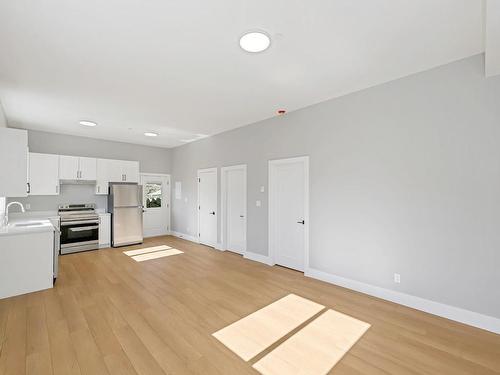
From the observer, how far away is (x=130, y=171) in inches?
263

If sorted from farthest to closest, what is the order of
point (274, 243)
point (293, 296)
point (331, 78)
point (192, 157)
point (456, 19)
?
point (192, 157), point (274, 243), point (293, 296), point (331, 78), point (456, 19)

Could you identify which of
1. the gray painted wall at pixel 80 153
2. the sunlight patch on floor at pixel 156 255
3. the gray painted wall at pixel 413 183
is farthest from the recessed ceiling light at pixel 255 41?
the gray painted wall at pixel 80 153

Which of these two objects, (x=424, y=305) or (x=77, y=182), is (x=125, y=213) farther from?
(x=424, y=305)

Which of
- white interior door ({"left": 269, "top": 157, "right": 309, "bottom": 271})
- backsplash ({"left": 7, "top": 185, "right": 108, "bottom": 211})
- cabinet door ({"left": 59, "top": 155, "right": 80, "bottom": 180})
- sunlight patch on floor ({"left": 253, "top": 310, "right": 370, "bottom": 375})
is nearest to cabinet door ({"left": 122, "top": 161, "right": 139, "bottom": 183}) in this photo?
backsplash ({"left": 7, "top": 185, "right": 108, "bottom": 211})

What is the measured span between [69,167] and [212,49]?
523 cm

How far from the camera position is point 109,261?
16.2 ft

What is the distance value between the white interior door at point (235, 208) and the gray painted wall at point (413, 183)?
A: 155 cm

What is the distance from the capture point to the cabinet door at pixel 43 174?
5.31 metres

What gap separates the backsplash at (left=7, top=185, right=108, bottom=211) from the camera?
5.63m

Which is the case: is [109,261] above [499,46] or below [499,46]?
below

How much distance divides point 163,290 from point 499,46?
15.3ft

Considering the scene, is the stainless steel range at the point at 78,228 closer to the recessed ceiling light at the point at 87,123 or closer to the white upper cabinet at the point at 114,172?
the white upper cabinet at the point at 114,172

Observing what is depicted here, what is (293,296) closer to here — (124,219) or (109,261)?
(109,261)

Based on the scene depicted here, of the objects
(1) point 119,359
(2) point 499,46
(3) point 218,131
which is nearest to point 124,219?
(3) point 218,131
